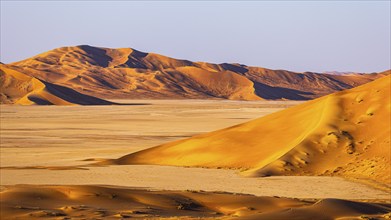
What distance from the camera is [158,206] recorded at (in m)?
14.8

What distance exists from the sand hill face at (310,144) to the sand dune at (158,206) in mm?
7366

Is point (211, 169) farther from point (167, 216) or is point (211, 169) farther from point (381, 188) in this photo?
point (167, 216)

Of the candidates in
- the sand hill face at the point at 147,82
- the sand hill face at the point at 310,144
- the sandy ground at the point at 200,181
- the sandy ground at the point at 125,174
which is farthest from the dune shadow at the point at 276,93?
the sandy ground at the point at 200,181

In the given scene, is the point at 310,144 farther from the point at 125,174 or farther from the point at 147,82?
the point at 147,82

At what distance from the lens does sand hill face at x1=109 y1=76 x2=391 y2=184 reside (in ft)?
76.6

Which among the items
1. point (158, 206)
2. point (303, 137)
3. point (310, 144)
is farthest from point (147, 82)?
point (158, 206)

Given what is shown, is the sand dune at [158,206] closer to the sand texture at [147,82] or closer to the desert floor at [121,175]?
the desert floor at [121,175]

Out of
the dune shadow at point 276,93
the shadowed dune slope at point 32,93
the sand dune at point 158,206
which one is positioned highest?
the sand dune at point 158,206

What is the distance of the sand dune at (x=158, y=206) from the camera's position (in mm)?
12609

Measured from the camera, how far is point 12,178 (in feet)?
73.0

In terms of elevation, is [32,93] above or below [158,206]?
below

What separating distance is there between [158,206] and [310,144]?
10808mm

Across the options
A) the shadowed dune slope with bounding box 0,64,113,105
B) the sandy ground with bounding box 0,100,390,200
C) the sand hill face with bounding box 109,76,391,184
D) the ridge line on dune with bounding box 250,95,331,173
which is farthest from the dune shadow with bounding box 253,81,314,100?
the ridge line on dune with bounding box 250,95,331,173

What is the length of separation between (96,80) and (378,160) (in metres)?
147
